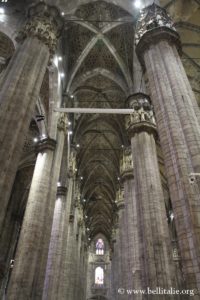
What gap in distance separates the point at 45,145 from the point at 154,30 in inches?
282

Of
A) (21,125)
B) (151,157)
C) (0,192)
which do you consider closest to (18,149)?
(21,125)

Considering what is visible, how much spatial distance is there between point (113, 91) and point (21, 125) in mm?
13212

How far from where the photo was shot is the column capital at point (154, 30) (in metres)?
8.70

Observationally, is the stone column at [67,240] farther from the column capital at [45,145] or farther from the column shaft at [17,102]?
the column shaft at [17,102]

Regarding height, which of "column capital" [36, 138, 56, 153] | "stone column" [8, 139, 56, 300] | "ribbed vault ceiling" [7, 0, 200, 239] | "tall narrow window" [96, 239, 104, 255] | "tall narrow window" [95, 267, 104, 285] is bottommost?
"stone column" [8, 139, 56, 300]

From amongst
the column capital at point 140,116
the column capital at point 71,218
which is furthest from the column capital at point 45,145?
the column capital at point 71,218

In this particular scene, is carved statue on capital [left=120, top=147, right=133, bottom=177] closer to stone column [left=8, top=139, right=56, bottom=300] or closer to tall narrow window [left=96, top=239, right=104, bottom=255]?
stone column [left=8, top=139, right=56, bottom=300]

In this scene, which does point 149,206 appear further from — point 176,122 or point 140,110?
point 140,110

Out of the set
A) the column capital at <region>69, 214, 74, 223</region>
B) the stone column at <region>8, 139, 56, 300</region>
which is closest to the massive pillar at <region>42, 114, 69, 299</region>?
the stone column at <region>8, 139, 56, 300</region>

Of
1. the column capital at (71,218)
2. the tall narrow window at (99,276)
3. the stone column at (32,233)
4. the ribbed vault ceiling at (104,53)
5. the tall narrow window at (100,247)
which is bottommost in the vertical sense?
the stone column at (32,233)

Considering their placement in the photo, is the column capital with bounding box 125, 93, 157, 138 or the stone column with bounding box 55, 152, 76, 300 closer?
the column capital with bounding box 125, 93, 157, 138

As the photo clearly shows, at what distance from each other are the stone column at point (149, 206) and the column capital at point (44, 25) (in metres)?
5.50

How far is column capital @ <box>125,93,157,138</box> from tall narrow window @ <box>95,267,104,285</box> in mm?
32335

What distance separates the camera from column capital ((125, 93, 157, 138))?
12.7m
